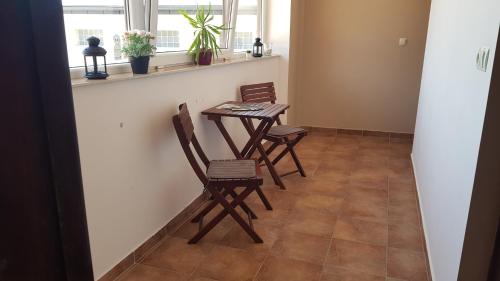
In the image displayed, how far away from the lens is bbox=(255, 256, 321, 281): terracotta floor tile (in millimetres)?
2148

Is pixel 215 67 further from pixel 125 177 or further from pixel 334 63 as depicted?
pixel 334 63

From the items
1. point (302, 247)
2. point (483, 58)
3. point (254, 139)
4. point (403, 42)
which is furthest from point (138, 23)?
point (403, 42)

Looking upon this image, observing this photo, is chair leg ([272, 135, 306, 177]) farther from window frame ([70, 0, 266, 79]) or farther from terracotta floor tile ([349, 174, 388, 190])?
window frame ([70, 0, 266, 79])

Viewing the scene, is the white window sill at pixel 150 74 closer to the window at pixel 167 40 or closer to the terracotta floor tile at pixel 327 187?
the window at pixel 167 40

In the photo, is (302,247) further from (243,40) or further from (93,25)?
(243,40)

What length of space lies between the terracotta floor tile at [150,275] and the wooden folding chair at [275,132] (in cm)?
154

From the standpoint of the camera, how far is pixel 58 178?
0.69m

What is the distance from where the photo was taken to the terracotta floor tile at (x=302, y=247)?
235 cm

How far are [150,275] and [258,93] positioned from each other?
85.7 inches

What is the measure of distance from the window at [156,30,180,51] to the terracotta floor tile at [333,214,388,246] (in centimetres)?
180

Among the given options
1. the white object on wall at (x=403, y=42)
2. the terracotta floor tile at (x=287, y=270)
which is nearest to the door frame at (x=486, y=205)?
the terracotta floor tile at (x=287, y=270)

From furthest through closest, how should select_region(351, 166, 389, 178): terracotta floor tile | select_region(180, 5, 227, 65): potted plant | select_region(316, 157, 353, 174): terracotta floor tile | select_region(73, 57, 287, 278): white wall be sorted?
select_region(316, 157, 353, 174): terracotta floor tile, select_region(351, 166, 389, 178): terracotta floor tile, select_region(180, 5, 227, 65): potted plant, select_region(73, 57, 287, 278): white wall

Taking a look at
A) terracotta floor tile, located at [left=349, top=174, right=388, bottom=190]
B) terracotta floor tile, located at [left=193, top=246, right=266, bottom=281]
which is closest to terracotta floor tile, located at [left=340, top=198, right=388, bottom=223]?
terracotta floor tile, located at [left=349, top=174, right=388, bottom=190]

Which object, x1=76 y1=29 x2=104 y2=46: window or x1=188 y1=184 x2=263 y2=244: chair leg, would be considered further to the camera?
x1=188 y1=184 x2=263 y2=244: chair leg
